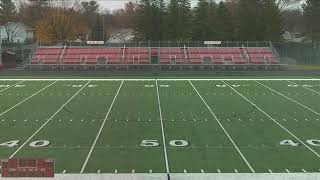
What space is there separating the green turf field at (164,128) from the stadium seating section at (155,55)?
47.8 feet

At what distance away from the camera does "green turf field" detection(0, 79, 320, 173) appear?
1158 cm

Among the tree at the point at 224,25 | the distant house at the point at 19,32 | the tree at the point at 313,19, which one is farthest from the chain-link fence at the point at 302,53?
the distant house at the point at 19,32

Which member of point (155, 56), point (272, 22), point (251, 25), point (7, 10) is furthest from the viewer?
point (7, 10)

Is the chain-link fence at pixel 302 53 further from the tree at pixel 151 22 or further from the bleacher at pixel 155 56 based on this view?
the tree at pixel 151 22

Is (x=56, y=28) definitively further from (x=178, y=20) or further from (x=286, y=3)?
(x=286, y=3)

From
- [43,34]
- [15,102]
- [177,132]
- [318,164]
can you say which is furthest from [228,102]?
[43,34]

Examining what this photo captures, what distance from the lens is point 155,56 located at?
42.0m

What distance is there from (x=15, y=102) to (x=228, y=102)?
26.7 feet

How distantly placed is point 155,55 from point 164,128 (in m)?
26.9

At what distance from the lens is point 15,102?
20.7 meters

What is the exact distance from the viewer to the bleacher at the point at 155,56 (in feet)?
133

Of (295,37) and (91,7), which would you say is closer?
(295,37)

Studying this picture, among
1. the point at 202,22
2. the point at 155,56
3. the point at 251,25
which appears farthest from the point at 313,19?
the point at 155,56

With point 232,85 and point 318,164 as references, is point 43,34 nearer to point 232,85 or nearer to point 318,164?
point 232,85
